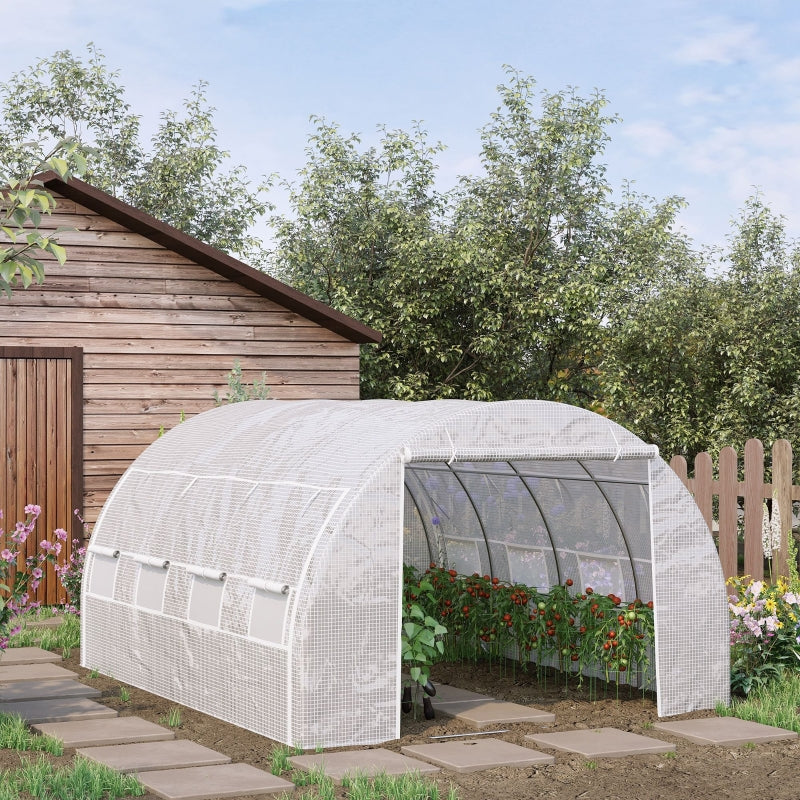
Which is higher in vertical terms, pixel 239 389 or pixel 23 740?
pixel 239 389

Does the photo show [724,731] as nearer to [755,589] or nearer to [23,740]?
[755,589]

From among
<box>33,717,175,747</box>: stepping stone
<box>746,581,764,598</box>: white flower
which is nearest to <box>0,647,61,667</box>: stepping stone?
<box>33,717,175,747</box>: stepping stone

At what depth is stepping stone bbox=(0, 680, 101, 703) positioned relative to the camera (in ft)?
25.6

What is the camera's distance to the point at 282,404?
9000mm

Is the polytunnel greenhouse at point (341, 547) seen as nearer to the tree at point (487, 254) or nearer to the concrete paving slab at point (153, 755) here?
the concrete paving slab at point (153, 755)

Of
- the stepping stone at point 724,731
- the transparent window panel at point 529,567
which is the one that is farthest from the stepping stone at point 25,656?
the stepping stone at point 724,731

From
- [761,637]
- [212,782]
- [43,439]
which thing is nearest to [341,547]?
[212,782]

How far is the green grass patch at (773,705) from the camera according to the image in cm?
706

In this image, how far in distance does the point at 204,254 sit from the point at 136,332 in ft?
3.43

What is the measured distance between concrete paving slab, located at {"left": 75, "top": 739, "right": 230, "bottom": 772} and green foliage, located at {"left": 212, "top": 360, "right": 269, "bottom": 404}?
571cm

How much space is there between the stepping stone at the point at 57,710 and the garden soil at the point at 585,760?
0.58ft

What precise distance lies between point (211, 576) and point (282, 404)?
2.04m

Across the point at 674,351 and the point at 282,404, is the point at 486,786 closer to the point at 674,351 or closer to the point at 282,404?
the point at 282,404

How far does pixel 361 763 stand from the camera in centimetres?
603
